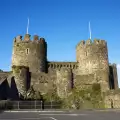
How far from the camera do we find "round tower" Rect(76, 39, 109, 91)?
38.2m

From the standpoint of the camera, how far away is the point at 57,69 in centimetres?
4066

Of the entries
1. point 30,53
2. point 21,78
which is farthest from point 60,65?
point 21,78

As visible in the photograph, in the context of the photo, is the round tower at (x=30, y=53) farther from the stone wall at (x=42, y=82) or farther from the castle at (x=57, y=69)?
the stone wall at (x=42, y=82)

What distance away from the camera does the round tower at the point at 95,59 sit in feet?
125

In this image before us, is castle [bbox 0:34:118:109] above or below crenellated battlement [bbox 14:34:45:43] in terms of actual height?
below

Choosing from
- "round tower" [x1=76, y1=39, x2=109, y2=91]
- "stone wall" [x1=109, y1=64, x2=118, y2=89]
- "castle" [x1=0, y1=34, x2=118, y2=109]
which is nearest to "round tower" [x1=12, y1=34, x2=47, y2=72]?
"castle" [x1=0, y1=34, x2=118, y2=109]

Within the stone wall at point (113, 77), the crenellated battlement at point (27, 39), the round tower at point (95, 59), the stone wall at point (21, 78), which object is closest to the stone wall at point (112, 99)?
the round tower at point (95, 59)

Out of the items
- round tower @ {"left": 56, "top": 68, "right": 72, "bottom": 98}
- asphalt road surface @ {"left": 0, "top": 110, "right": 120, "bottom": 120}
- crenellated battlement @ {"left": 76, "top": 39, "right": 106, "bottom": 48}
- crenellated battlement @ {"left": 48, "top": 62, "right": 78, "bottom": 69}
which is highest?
crenellated battlement @ {"left": 76, "top": 39, "right": 106, "bottom": 48}

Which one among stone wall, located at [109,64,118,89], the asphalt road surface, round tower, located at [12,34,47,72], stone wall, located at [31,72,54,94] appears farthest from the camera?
stone wall, located at [109,64,118,89]

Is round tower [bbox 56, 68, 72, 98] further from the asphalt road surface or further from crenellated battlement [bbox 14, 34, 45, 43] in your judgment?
the asphalt road surface

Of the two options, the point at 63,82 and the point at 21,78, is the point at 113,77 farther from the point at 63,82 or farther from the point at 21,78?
the point at 21,78

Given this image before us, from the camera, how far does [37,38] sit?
4106 centimetres

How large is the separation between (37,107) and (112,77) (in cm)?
2522

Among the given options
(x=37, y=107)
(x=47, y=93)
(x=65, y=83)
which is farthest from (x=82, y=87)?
(x=37, y=107)
